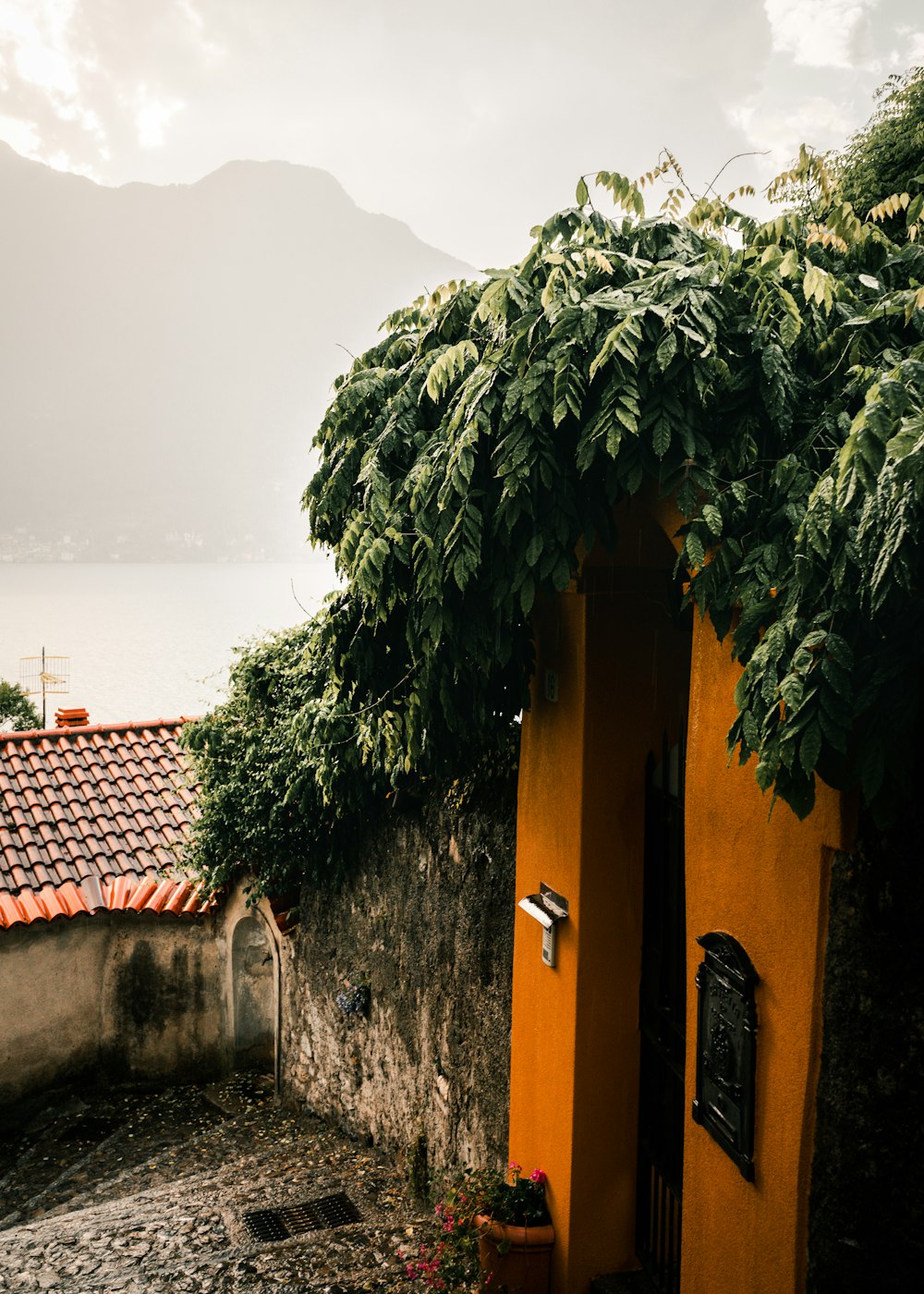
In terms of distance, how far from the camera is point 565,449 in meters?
3.81

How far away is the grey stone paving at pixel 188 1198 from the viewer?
6.28 meters

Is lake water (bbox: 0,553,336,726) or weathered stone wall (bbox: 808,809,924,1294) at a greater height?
weathered stone wall (bbox: 808,809,924,1294)

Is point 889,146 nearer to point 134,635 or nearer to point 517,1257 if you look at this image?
point 517,1257

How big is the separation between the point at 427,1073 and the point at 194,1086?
5.54m

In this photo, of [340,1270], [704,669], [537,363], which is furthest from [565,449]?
[340,1270]

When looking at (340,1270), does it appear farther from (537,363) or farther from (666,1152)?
(537,363)

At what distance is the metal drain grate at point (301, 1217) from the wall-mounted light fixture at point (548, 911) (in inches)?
130

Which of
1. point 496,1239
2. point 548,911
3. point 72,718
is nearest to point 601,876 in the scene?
point 548,911

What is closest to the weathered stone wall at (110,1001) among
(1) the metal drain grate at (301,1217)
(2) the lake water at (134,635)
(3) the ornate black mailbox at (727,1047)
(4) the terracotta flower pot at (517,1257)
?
(1) the metal drain grate at (301,1217)

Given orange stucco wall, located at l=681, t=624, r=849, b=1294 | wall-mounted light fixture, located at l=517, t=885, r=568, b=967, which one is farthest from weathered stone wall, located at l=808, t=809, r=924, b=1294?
wall-mounted light fixture, located at l=517, t=885, r=568, b=967

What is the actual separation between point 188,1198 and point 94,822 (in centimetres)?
516

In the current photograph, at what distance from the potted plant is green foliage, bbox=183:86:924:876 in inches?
95.4

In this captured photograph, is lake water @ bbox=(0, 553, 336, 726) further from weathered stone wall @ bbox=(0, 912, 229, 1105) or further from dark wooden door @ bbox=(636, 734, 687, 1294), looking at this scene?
dark wooden door @ bbox=(636, 734, 687, 1294)

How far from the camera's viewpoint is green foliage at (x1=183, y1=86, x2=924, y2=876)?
271 centimetres
